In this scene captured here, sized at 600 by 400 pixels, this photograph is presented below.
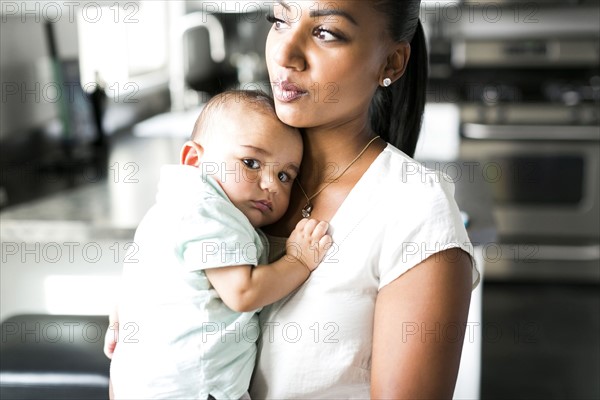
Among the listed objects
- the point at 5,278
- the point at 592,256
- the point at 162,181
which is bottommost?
the point at 592,256

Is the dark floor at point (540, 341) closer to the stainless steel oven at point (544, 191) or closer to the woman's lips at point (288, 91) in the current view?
the stainless steel oven at point (544, 191)

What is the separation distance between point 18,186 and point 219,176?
1.60 m

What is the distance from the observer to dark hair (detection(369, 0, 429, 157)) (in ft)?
4.15

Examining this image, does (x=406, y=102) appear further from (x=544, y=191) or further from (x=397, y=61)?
(x=544, y=191)

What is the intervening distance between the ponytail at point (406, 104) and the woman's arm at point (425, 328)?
1.24 feet

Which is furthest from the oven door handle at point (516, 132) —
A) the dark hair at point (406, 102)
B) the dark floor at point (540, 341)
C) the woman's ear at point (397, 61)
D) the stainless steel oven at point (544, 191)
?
the woman's ear at point (397, 61)

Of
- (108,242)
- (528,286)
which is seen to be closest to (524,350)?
(528,286)

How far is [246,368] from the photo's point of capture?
1.11 m

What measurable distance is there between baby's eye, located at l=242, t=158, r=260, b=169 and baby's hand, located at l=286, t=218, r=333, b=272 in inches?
4.7

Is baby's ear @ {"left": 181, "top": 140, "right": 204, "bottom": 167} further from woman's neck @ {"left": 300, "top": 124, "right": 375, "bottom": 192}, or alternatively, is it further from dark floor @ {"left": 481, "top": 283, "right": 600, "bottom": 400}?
dark floor @ {"left": 481, "top": 283, "right": 600, "bottom": 400}

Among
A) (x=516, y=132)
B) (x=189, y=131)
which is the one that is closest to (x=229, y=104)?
(x=189, y=131)

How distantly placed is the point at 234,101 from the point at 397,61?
27 cm

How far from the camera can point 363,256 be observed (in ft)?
3.49

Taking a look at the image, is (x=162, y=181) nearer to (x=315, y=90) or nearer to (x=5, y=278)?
(x=315, y=90)
